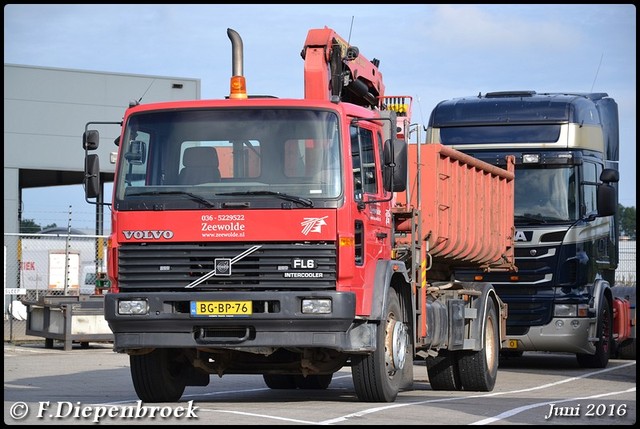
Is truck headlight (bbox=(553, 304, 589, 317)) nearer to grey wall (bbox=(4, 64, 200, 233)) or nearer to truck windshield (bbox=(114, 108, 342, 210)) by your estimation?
truck windshield (bbox=(114, 108, 342, 210))

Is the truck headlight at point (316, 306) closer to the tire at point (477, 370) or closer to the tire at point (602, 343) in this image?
the tire at point (477, 370)

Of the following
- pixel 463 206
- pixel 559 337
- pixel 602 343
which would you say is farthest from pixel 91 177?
pixel 602 343

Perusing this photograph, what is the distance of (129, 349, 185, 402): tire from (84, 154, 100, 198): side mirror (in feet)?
5.81

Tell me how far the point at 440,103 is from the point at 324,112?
805cm

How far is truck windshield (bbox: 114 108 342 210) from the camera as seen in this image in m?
11.7

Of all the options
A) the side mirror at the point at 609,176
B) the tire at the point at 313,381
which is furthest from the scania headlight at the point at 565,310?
the tire at the point at 313,381

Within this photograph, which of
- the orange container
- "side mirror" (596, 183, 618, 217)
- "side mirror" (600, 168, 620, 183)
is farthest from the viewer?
"side mirror" (596, 183, 618, 217)

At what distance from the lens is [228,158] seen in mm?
11844

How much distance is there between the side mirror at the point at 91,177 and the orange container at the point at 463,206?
11.3 feet

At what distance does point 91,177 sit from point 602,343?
10.4m

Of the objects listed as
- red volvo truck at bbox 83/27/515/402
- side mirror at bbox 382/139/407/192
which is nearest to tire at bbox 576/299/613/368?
red volvo truck at bbox 83/27/515/402

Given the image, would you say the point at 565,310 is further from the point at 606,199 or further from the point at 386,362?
the point at 386,362

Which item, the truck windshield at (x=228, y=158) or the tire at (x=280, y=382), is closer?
the truck windshield at (x=228, y=158)

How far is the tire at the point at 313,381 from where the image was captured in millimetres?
15477
